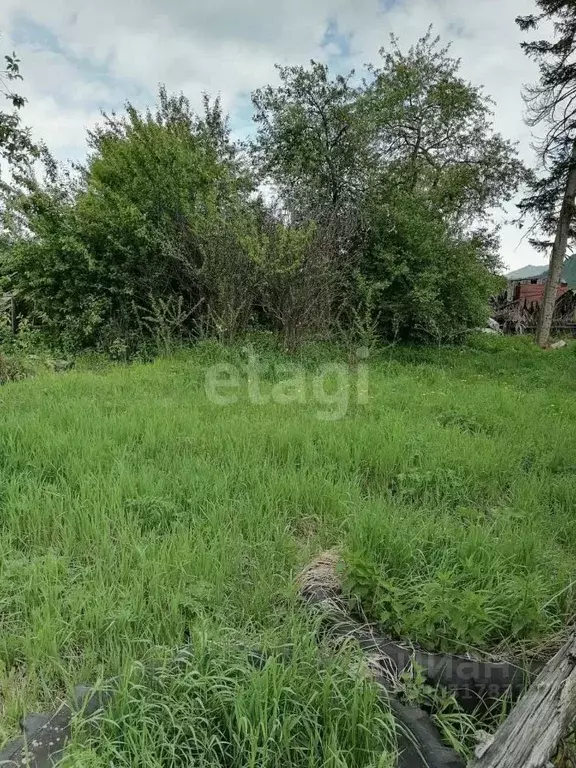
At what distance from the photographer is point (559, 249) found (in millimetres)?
12336

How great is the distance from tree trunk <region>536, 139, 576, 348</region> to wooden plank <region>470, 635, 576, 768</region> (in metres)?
13.2

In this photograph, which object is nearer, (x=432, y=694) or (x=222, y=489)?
(x=432, y=694)

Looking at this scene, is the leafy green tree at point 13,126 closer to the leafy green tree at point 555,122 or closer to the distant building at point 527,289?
the leafy green tree at point 555,122

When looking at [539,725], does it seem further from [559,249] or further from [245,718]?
[559,249]

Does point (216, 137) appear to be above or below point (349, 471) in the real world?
above

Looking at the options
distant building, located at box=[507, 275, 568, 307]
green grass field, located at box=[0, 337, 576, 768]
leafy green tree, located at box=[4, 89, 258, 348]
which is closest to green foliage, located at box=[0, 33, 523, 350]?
leafy green tree, located at box=[4, 89, 258, 348]

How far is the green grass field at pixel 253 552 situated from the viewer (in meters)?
1.43

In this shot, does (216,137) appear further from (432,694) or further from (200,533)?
(432,694)

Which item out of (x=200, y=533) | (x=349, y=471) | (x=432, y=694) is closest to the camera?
(x=432, y=694)

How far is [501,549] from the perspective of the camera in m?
2.24

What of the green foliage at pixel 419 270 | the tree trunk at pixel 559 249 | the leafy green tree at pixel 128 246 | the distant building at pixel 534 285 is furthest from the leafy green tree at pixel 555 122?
the distant building at pixel 534 285

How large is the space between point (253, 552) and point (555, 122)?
13659mm

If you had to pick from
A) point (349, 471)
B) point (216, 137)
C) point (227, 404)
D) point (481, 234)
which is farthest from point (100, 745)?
point (481, 234)

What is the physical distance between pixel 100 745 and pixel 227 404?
12.1 ft
